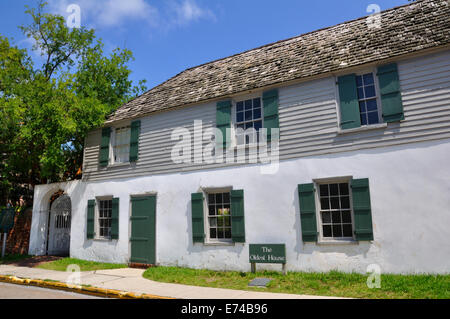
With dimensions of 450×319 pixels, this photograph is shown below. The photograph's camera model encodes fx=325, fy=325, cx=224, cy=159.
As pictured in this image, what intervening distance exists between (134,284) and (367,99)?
25.9ft

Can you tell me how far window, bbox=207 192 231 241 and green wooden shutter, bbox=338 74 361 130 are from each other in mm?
4181

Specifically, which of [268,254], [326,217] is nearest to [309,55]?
[326,217]

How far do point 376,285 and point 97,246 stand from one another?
980cm

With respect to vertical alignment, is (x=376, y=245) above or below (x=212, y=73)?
below

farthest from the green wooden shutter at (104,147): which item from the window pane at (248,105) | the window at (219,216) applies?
the window pane at (248,105)

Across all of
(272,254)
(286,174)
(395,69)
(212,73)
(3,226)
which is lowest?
(272,254)

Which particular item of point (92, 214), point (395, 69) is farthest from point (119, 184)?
point (395, 69)

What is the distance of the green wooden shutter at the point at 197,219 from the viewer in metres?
10.3

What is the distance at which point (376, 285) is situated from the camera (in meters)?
7.21

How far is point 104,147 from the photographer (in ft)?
43.3

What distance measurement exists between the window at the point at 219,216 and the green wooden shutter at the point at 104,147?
16.6 ft

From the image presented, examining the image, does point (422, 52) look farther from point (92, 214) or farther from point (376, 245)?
point (92, 214)
